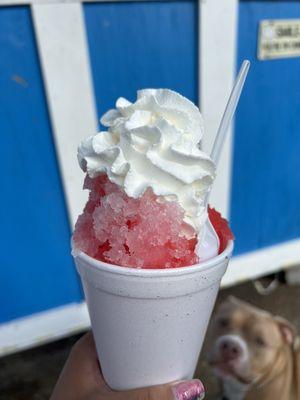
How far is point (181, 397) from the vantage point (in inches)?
28.6

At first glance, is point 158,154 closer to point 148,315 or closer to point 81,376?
point 148,315

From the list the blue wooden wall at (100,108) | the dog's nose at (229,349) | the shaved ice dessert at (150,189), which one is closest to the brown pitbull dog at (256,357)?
the dog's nose at (229,349)

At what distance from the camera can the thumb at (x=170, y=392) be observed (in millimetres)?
720

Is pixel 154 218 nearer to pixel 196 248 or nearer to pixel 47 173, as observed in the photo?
pixel 196 248

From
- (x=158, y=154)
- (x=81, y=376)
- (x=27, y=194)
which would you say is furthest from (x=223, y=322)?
(x=158, y=154)

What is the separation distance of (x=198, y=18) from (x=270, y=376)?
Answer: 4.86ft

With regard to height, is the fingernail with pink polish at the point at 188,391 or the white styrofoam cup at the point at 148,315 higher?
the white styrofoam cup at the point at 148,315

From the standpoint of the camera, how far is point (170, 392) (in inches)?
28.9

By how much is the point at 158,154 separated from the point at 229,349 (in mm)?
1082

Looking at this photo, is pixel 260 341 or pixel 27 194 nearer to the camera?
pixel 260 341

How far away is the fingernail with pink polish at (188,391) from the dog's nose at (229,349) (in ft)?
2.64

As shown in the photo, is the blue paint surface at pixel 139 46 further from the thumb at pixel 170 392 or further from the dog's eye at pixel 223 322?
the thumb at pixel 170 392

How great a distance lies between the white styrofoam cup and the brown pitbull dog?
0.77 m

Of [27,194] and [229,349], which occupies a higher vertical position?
[27,194]
